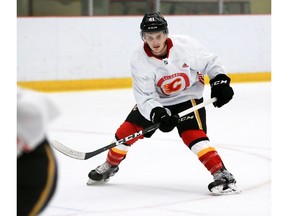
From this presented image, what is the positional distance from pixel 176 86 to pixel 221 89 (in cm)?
20

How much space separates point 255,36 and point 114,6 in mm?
1598

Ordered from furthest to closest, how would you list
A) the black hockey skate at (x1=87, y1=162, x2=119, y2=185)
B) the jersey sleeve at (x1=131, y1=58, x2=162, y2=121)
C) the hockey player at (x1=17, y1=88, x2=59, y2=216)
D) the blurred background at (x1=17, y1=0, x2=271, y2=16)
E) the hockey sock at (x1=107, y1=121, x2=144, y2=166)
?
the blurred background at (x1=17, y1=0, x2=271, y2=16)
the black hockey skate at (x1=87, y1=162, x2=119, y2=185)
the hockey sock at (x1=107, y1=121, x2=144, y2=166)
the jersey sleeve at (x1=131, y1=58, x2=162, y2=121)
the hockey player at (x1=17, y1=88, x2=59, y2=216)

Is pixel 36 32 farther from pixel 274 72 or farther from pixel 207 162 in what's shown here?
pixel 207 162

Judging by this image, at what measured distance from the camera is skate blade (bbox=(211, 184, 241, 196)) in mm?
3644

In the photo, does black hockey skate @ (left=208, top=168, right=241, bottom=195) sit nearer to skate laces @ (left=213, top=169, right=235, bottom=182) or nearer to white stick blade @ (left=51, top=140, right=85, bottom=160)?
skate laces @ (left=213, top=169, right=235, bottom=182)

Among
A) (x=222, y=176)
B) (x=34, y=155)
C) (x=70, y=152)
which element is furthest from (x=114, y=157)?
(x=34, y=155)

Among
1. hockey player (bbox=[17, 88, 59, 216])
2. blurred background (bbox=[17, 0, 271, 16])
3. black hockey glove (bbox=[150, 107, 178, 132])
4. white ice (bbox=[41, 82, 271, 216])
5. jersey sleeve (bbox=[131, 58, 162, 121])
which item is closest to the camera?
hockey player (bbox=[17, 88, 59, 216])

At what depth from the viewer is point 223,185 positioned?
3648mm

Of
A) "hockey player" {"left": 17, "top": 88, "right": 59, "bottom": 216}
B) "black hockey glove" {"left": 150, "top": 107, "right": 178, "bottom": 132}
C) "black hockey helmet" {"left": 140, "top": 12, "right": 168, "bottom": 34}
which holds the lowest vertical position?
"black hockey glove" {"left": 150, "top": 107, "right": 178, "bottom": 132}

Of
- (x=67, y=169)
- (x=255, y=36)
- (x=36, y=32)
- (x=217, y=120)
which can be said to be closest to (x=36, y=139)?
(x=67, y=169)

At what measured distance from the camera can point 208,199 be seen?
358cm

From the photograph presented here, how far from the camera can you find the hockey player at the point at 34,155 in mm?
1596

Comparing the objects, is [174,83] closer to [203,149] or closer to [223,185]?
[203,149]

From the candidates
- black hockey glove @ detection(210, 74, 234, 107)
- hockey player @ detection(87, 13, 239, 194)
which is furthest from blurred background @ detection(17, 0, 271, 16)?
black hockey glove @ detection(210, 74, 234, 107)
